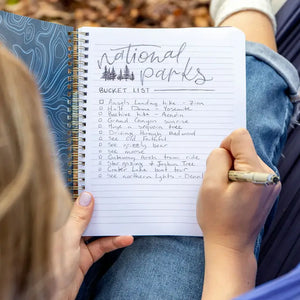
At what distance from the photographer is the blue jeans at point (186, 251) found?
2.33ft

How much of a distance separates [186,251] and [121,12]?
0.88 m

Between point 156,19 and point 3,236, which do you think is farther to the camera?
point 156,19

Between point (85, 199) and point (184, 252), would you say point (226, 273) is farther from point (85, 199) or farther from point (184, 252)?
point (85, 199)

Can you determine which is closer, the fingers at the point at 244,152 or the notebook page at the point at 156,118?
the fingers at the point at 244,152

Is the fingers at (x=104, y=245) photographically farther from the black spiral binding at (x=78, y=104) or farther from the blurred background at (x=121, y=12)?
the blurred background at (x=121, y=12)

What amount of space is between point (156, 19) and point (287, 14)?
1.55 feet

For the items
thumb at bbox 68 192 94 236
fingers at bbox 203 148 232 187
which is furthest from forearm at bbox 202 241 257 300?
thumb at bbox 68 192 94 236

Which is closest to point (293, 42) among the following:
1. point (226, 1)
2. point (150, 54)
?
point (226, 1)

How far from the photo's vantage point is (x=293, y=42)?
3.12 ft

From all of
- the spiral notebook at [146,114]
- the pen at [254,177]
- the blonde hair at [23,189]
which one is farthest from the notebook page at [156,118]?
the blonde hair at [23,189]

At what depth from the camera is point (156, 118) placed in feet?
2.43

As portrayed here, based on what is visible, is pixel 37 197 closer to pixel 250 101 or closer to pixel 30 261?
pixel 30 261

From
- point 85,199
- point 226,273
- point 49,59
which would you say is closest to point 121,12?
point 49,59

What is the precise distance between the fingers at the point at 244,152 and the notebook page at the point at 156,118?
3.7 inches
